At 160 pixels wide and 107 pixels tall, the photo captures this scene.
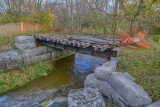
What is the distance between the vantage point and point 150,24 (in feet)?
42.8

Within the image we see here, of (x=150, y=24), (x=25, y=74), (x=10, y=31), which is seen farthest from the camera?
(x=150, y=24)

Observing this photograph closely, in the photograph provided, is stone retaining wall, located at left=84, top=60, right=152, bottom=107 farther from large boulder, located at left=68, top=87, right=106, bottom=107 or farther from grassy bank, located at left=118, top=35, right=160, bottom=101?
large boulder, located at left=68, top=87, right=106, bottom=107

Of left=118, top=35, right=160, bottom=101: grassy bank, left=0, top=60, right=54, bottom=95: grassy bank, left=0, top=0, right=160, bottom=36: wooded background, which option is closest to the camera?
left=118, top=35, right=160, bottom=101: grassy bank

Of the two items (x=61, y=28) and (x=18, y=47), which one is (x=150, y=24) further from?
(x=18, y=47)

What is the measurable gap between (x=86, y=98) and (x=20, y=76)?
4.85m

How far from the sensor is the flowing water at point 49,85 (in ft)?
17.2

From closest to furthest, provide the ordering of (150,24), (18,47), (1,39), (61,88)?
(61,88)
(18,47)
(1,39)
(150,24)

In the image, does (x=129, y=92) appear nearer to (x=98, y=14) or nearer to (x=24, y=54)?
(x=24, y=54)

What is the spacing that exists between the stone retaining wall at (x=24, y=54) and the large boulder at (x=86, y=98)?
4.79 metres

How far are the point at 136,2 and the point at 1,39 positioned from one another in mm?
11583

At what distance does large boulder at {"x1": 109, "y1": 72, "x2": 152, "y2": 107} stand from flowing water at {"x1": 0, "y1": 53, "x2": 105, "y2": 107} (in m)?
2.87

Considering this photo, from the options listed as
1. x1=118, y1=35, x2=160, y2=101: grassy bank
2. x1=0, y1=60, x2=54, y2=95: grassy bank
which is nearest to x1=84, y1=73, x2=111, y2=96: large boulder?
x1=118, y1=35, x2=160, y2=101: grassy bank

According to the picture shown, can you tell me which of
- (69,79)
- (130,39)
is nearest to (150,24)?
(130,39)

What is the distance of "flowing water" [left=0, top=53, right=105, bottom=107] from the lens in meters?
5.24
